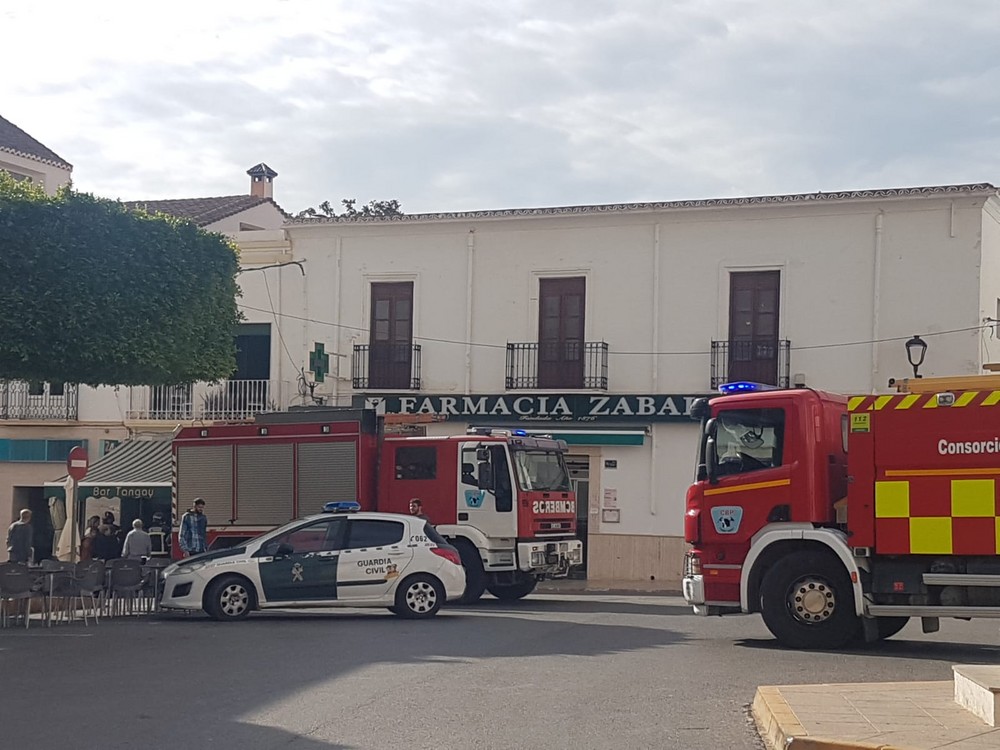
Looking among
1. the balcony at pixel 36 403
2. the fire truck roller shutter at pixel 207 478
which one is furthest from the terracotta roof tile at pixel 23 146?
the fire truck roller shutter at pixel 207 478

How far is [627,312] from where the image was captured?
29.6m

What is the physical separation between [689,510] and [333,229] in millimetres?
18125

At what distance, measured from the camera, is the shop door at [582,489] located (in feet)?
97.7

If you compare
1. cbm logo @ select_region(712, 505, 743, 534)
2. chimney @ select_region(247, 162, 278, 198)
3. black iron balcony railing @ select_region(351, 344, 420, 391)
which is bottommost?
cbm logo @ select_region(712, 505, 743, 534)

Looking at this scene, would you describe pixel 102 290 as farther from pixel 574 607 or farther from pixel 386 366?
pixel 386 366

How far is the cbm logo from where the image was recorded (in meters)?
14.9

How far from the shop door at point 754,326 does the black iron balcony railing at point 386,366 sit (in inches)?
280

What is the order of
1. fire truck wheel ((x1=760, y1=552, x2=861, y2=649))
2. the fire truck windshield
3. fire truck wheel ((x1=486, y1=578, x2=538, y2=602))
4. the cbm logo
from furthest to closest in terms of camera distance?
1. fire truck wheel ((x1=486, y1=578, x2=538, y2=602))
2. the fire truck windshield
3. the cbm logo
4. fire truck wheel ((x1=760, y1=552, x2=861, y2=649))

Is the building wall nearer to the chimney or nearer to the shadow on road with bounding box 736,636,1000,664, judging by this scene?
the chimney

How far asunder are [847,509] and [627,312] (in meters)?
15.8

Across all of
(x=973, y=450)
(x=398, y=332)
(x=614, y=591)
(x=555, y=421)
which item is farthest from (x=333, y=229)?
(x=973, y=450)

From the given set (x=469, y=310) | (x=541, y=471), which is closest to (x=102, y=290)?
(x=541, y=471)

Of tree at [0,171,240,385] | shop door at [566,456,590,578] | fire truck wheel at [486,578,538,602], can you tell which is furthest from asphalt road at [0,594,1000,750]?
shop door at [566,456,590,578]

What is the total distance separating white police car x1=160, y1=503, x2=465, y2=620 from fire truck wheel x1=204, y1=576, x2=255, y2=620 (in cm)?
1
